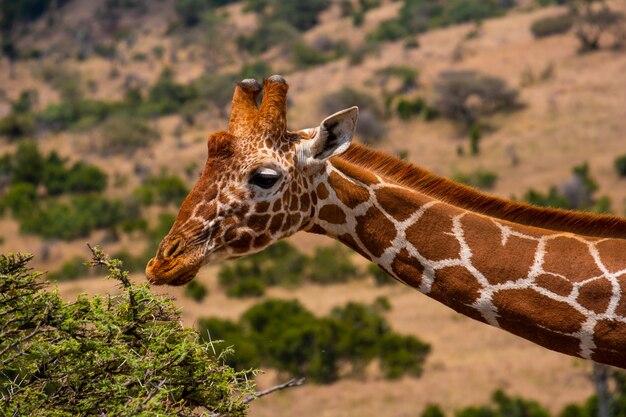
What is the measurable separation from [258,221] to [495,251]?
4.60 ft

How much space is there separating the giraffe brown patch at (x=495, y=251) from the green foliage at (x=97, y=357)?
5.34 feet

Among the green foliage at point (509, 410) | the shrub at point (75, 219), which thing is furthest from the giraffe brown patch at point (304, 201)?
the shrub at point (75, 219)

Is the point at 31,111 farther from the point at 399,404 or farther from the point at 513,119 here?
the point at 399,404

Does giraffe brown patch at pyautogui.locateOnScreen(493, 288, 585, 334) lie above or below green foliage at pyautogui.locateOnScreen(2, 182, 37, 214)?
above

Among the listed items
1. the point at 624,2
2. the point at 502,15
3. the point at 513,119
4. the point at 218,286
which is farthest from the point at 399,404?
the point at 502,15

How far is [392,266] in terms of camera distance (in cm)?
582

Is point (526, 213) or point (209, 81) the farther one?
point (209, 81)

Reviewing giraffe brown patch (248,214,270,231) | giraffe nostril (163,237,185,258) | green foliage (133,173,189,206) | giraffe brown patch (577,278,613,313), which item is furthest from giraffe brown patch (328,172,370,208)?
green foliage (133,173,189,206)

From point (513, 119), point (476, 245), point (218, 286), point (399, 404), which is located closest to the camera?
point (476, 245)

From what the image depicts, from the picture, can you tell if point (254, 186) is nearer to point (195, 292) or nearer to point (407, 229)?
point (407, 229)

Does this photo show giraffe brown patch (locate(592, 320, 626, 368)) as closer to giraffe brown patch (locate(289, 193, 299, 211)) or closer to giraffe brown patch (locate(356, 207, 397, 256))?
giraffe brown patch (locate(356, 207, 397, 256))

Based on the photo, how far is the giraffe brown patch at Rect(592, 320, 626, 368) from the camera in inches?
208

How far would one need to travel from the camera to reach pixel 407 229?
5.79 m

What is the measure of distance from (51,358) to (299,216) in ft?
5.87
